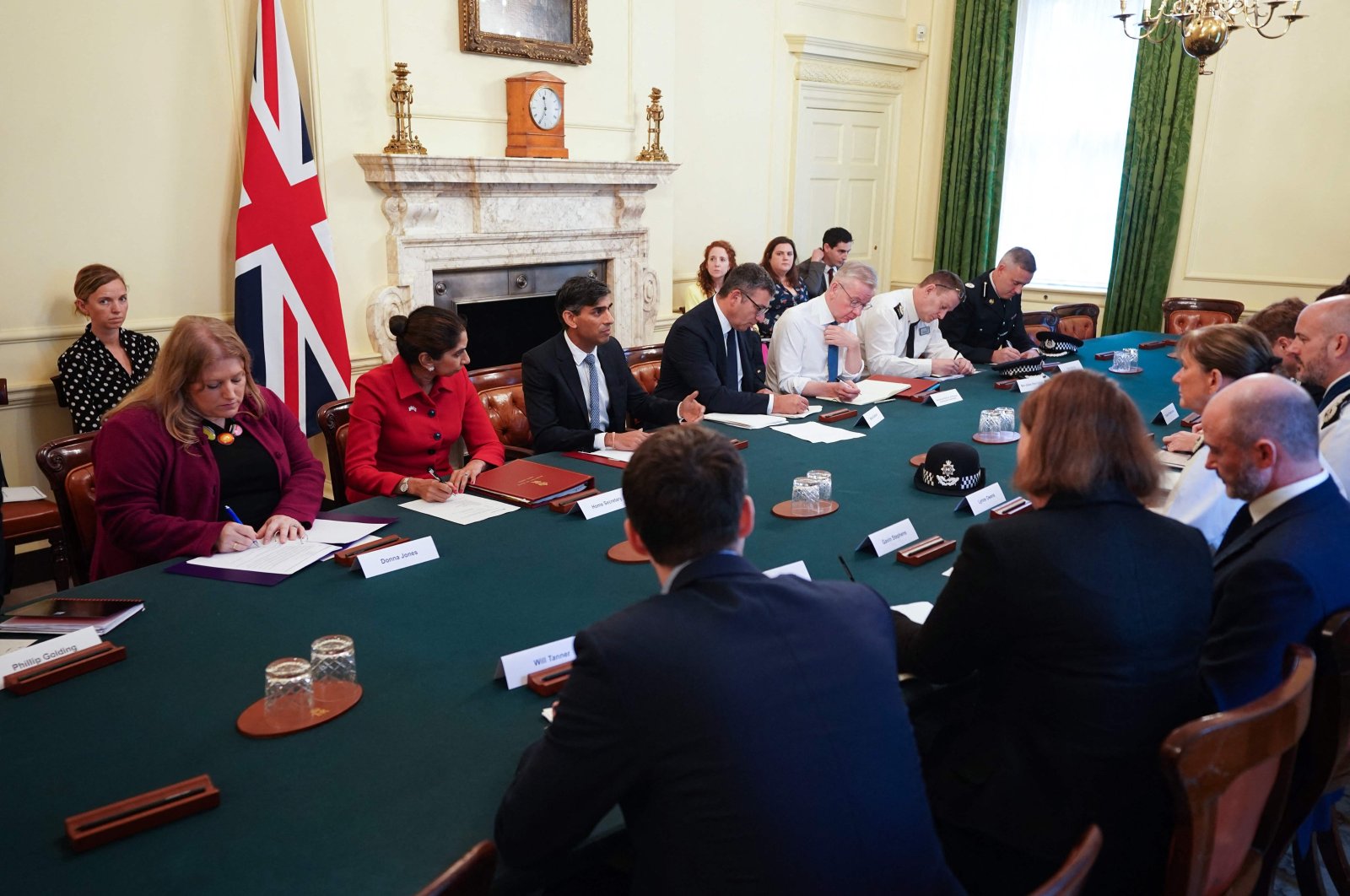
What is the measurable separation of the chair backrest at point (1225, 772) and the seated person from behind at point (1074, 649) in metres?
0.12

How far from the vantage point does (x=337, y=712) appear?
4.93ft

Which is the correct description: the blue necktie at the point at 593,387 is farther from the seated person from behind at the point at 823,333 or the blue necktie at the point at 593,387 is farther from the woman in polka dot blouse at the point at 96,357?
the woman in polka dot blouse at the point at 96,357

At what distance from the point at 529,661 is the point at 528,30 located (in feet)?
14.8

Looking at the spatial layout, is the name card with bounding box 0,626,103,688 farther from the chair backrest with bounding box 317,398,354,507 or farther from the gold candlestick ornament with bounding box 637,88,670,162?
the gold candlestick ornament with bounding box 637,88,670,162

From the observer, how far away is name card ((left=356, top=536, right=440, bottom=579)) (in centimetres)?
208

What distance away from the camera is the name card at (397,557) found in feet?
6.83

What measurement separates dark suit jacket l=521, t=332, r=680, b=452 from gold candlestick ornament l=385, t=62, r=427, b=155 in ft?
6.14

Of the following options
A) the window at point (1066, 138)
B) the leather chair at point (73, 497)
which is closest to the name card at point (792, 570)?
the leather chair at point (73, 497)

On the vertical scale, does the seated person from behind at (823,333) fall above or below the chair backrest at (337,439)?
above

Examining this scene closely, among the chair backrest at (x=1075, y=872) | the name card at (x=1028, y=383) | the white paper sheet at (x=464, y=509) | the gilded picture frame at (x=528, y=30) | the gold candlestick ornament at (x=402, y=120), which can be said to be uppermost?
the gilded picture frame at (x=528, y=30)

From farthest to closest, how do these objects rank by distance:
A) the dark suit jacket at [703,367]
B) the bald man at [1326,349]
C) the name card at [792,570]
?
the dark suit jacket at [703,367], the bald man at [1326,349], the name card at [792,570]

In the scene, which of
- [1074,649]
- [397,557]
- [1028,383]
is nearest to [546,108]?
[1028,383]

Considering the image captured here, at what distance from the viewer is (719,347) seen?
3922 millimetres

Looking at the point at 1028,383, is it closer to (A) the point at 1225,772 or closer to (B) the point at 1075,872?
(A) the point at 1225,772
